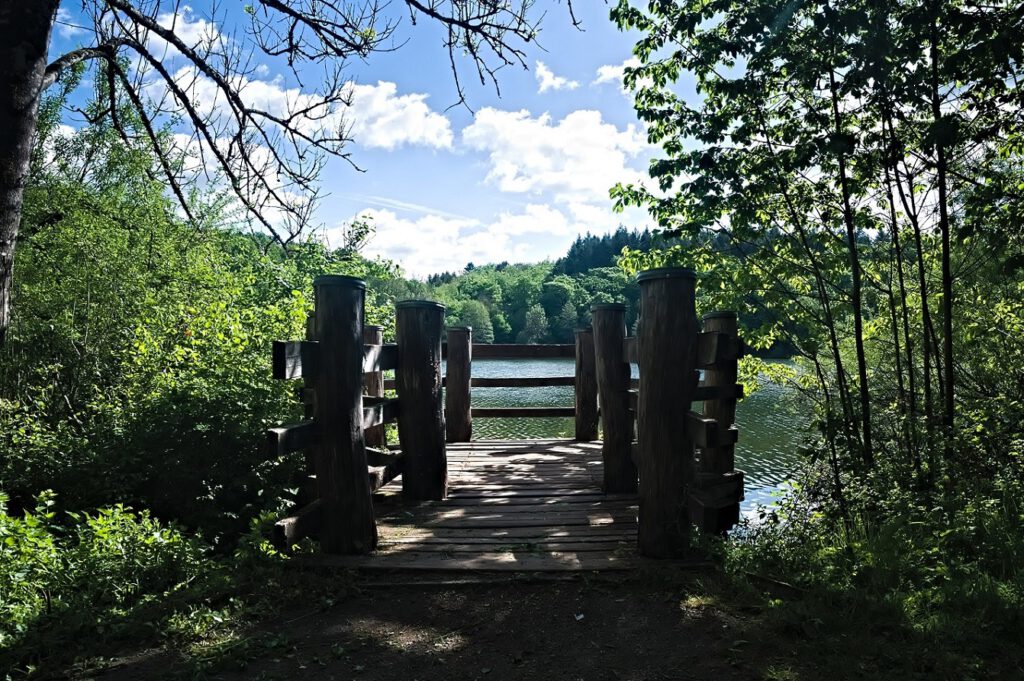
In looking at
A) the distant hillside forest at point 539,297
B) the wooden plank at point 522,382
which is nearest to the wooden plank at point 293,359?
the wooden plank at point 522,382

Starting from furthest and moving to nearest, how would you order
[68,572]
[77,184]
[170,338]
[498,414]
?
[77,184]
[498,414]
[170,338]
[68,572]

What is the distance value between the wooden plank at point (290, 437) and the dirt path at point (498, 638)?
88cm

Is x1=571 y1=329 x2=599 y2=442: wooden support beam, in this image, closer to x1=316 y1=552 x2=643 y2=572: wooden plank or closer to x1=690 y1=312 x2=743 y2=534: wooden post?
x1=690 y1=312 x2=743 y2=534: wooden post

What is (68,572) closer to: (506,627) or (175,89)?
A: (506,627)

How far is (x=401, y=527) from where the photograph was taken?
182 inches

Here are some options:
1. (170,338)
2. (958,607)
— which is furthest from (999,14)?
(170,338)

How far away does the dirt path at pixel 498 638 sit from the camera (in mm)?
2809

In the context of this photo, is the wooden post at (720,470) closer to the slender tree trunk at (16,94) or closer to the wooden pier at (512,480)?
the wooden pier at (512,480)

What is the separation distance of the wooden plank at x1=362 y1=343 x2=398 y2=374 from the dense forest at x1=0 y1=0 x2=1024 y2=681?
1.17m

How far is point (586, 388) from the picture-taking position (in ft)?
25.6

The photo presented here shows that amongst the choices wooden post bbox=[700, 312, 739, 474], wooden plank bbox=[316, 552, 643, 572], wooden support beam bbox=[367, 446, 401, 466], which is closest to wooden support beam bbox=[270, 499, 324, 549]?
wooden plank bbox=[316, 552, 643, 572]

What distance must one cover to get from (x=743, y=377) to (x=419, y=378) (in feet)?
16.6

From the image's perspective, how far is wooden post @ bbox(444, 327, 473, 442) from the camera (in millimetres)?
7672

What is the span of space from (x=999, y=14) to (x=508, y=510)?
4995mm
